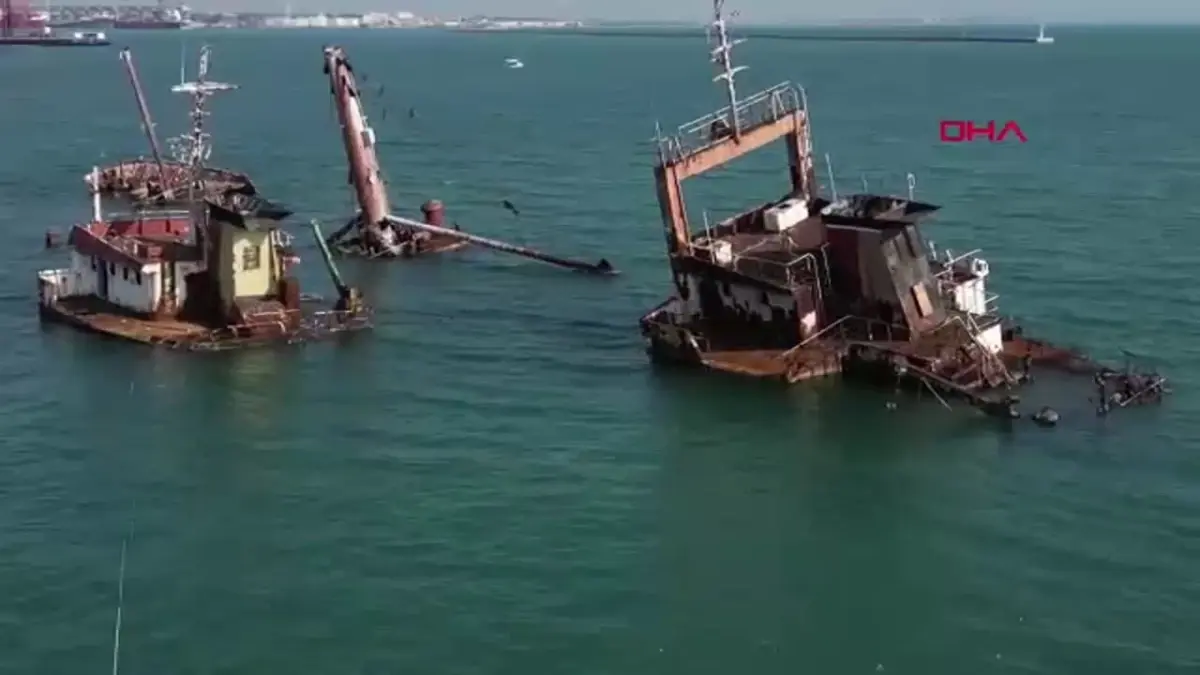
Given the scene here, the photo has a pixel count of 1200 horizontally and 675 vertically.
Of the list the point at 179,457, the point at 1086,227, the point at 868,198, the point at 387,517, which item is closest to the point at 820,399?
the point at 868,198

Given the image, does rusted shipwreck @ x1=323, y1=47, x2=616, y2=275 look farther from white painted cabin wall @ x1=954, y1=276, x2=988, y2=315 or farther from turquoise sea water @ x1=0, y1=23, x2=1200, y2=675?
white painted cabin wall @ x1=954, y1=276, x2=988, y2=315

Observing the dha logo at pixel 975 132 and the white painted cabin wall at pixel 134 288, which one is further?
the dha logo at pixel 975 132

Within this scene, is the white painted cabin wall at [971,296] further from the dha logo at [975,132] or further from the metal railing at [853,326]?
the dha logo at [975,132]

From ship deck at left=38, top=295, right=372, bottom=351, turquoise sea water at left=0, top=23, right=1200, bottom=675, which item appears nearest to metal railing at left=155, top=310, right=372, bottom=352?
ship deck at left=38, top=295, right=372, bottom=351

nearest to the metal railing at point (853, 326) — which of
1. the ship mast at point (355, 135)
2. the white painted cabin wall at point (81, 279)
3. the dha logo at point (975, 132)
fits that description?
the white painted cabin wall at point (81, 279)

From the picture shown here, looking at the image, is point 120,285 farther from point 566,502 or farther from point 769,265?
point 566,502

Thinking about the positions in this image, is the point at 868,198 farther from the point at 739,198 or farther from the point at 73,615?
the point at 739,198

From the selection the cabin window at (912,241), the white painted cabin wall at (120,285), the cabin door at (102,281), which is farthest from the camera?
the cabin door at (102,281)
